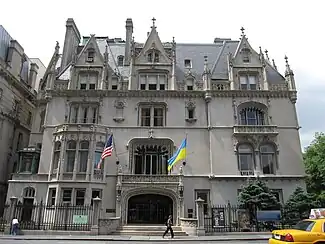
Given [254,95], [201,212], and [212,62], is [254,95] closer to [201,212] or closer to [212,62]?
[212,62]

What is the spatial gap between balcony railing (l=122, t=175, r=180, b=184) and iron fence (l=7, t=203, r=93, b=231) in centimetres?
531

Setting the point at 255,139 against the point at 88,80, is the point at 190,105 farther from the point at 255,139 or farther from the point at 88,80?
the point at 88,80

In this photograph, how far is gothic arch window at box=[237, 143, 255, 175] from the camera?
28.9 metres

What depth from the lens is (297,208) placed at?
24.8 meters

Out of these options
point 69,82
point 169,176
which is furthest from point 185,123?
point 69,82

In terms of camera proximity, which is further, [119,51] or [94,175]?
[119,51]

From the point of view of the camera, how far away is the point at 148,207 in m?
28.3

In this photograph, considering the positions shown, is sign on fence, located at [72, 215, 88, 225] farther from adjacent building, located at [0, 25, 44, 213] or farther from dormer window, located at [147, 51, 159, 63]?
dormer window, located at [147, 51, 159, 63]

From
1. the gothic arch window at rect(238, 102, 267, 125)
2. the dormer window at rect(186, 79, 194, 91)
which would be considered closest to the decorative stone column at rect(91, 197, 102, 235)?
the dormer window at rect(186, 79, 194, 91)

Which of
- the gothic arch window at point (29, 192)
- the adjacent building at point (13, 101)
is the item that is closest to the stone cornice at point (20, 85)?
the adjacent building at point (13, 101)

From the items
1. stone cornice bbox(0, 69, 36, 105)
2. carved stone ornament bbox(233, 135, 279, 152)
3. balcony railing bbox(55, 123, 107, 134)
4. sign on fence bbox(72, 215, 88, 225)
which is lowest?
sign on fence bbox(72, 215, 88, 225)

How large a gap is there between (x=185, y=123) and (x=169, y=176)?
6.19 metres

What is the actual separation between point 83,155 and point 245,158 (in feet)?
54.8

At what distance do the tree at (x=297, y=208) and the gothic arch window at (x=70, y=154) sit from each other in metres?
20.4
